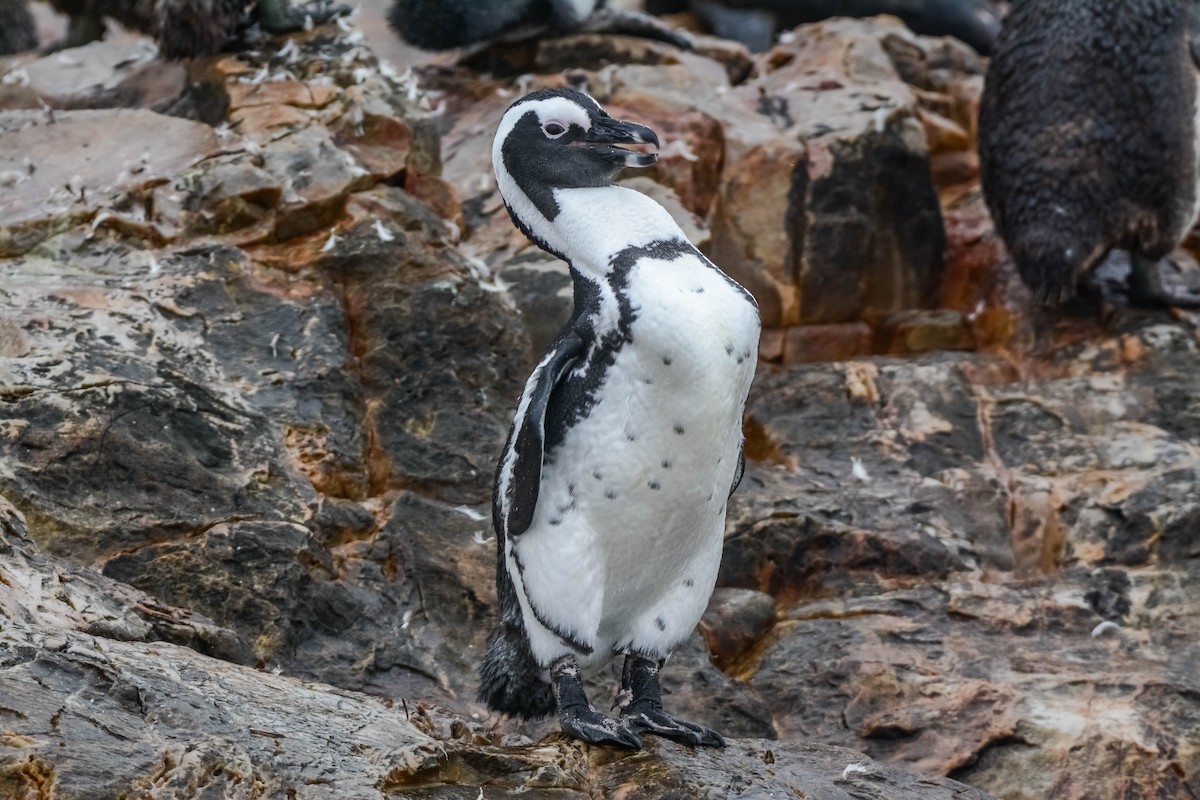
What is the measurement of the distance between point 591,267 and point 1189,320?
12.0ft

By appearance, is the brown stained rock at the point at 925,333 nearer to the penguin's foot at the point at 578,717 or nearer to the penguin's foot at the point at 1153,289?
the penguin's foot at the point at 1153,289

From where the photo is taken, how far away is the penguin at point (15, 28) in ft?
31.3

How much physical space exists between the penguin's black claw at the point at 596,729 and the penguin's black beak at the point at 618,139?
1.30 meters

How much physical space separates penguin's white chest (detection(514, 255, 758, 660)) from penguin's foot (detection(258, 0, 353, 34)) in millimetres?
3537

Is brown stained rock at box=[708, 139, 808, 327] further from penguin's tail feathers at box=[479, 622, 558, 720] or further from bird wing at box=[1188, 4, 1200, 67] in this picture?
penguin's tail feathers at box=[479, 622, 558, 720]

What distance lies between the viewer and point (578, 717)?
3.43 meters

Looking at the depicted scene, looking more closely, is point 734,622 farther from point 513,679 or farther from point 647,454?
point 647,454

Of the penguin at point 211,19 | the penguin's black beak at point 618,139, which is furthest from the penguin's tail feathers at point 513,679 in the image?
the penguin at point 211,19

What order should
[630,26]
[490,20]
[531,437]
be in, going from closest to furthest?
[531,437] < [490,20] < [630,26]

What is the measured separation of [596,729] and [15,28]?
7988 mm

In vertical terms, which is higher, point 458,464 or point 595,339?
point 595,339

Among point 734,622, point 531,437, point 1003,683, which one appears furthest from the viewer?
point 734,622

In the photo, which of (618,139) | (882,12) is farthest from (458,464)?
(882,12)

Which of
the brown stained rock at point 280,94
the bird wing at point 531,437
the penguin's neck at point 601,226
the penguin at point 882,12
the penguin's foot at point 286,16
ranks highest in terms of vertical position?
the penguin's neck at point 601,226
